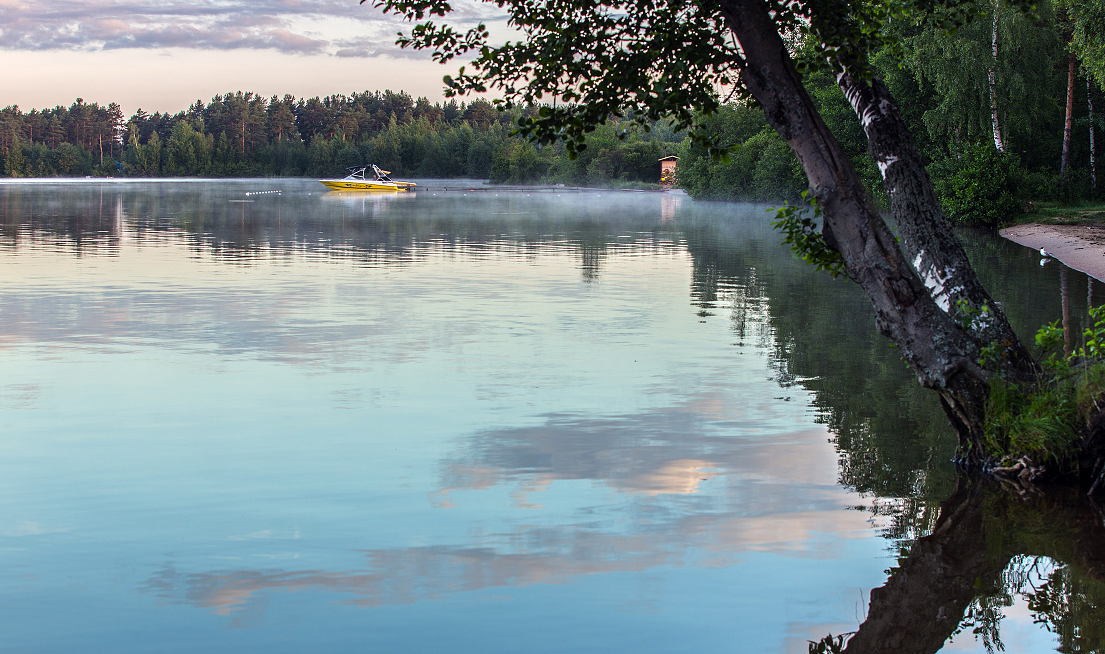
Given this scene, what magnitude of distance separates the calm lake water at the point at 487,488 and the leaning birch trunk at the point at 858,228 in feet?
3.38

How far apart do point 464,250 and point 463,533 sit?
25247 mm

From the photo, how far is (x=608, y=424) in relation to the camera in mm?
10742

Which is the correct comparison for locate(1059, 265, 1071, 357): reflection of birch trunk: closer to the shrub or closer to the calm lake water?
the calm lake water

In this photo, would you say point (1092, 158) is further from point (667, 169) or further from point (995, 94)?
point (667, 169)

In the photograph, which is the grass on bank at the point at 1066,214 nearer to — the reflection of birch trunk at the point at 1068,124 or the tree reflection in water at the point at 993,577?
the reflection of birch trunk at the point at 1068,124

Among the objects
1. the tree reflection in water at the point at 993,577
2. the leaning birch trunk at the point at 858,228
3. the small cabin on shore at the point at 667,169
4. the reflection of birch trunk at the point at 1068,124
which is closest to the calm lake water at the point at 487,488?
the tree reflection in water at the point at 993,577

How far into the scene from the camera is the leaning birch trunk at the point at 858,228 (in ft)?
28.4

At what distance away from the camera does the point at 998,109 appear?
45.0 metres

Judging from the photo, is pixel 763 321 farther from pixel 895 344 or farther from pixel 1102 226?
pixel 1102 226

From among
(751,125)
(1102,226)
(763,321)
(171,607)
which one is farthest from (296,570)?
(751,125)

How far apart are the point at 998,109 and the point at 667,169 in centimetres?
9888

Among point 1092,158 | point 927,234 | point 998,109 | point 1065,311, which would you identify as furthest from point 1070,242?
point 927,234

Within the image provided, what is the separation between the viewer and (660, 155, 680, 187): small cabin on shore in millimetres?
138625

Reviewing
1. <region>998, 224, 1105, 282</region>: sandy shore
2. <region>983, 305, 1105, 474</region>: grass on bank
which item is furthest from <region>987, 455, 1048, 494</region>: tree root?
<region>998, 224, 1105, 282</region>: sandy shore
